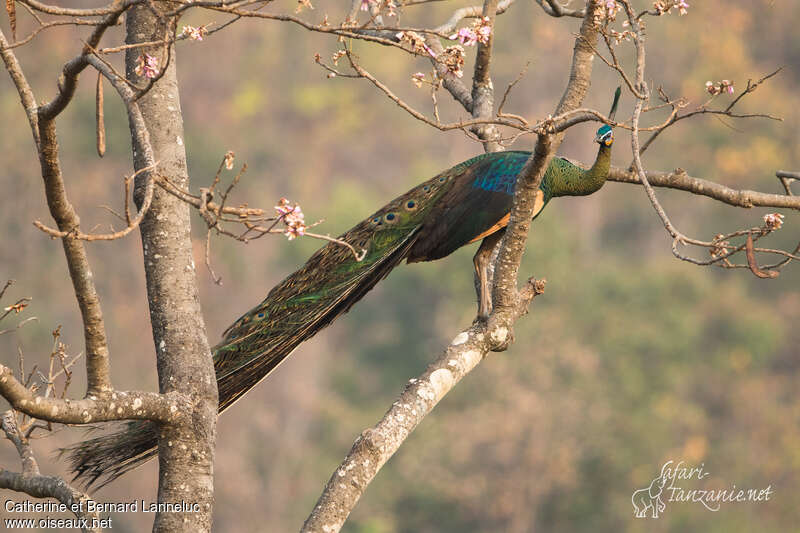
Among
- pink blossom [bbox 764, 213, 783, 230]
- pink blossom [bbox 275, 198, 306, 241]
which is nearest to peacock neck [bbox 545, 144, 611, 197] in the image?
pink blossom [bbox 764, 213, 783, 230]

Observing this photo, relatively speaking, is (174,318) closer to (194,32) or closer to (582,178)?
(194,32)

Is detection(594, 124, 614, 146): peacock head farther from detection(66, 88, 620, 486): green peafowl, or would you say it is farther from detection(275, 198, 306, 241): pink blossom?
detection(275, 198, 306, 241): pink blossom

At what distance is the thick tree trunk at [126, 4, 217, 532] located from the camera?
3729 millimetres

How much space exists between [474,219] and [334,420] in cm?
1937

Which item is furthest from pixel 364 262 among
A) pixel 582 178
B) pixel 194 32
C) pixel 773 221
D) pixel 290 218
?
pixel 290 218

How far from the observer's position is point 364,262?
5.17 metres

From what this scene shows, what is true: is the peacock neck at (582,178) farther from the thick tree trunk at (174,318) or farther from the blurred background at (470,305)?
the blurred background at (470,305)

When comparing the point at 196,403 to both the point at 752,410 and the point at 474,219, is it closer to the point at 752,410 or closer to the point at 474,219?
the point at 474,219

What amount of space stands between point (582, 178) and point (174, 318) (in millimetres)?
2445

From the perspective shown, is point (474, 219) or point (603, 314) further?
point (603, 314)

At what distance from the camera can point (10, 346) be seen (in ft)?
72.4

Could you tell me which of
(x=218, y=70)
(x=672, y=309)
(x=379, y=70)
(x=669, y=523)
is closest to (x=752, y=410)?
(x=672, y=309)

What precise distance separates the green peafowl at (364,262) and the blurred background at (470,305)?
23.5 feet

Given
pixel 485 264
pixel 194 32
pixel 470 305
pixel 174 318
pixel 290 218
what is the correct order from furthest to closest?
pixel 470 305
pixel 485 264
pixel 174 318
pixel 194 32
pixel 290 218
